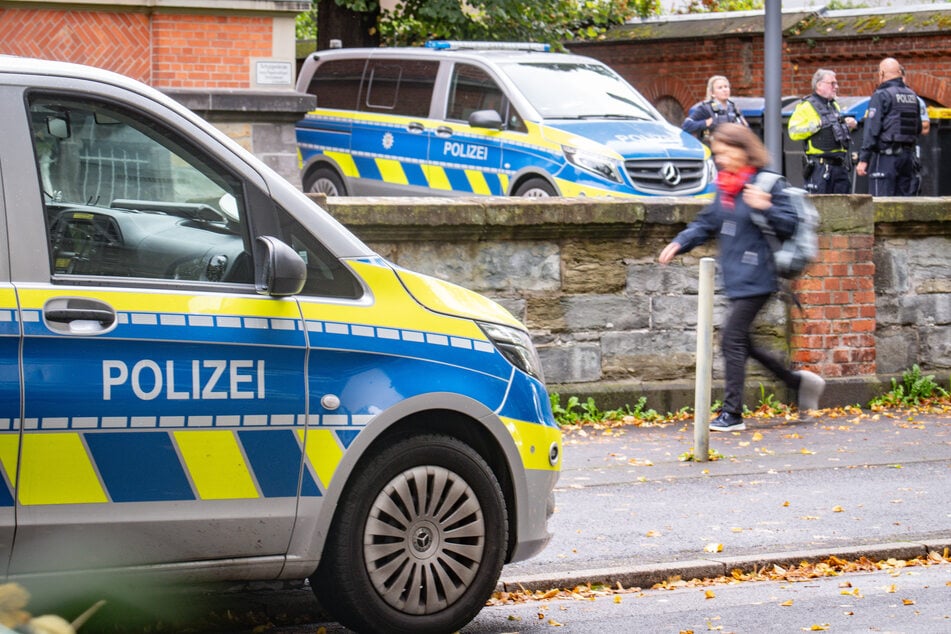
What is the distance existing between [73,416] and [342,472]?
91cm

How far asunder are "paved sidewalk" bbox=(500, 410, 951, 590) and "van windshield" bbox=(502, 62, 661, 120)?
5415 millimetres

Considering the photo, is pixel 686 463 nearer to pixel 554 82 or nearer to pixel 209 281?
pixel 209 281

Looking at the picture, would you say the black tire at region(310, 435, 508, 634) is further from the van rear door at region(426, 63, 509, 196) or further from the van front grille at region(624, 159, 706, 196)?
the van rear door at region(426, 63, 509, 196)

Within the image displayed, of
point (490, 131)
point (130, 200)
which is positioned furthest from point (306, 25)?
point (130, 200)

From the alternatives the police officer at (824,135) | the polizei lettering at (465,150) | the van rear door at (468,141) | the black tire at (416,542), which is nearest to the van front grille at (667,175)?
the van rear door at (468,141)

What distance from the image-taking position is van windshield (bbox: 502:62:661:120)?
15.0 meters

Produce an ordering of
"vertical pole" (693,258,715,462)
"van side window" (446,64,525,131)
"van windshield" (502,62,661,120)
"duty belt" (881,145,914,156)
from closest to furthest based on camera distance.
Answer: "vertical pole" (693,258,715,462)
"van windshield" (502,62,661,120)
"van side window" (446,64,525,131)
"duty belt" (881,145,914,156)

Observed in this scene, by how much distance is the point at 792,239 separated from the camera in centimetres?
882

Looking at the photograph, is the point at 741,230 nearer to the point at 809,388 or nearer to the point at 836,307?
the point at 809,388

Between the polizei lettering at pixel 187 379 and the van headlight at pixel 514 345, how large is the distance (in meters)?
0.95

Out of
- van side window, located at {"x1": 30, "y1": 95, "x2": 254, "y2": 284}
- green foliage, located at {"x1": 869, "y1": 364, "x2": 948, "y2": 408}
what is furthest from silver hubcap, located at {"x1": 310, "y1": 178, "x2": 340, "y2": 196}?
van side window, located at {"x1": 30, "y1": 95, "x2": 254, "y2": 284}

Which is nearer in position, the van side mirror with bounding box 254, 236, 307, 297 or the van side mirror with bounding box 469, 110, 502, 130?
the van side mirror with bounding box 254, 236, 307, 297

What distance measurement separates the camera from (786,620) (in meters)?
5.73

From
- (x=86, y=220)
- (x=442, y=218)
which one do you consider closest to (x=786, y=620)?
(x=86, y=220)
